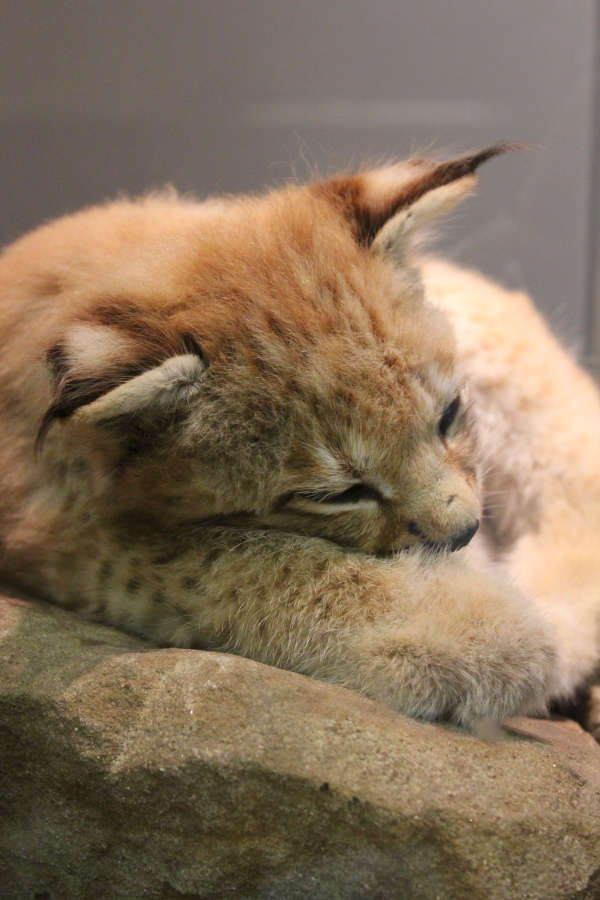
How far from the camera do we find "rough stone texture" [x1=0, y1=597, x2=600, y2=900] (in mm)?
1684

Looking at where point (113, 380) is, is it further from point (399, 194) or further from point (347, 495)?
point (399, 194)

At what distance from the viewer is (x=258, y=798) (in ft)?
5.66

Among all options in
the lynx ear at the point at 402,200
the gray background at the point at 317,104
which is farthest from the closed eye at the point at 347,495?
the gray background at the point at 317,104

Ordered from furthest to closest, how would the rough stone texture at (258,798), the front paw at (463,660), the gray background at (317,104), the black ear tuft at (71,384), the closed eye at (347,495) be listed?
the gray background at (317,104) → the closed eye at (347,495) → the front paw at (463,660) → the black ear tuft at (71,384) → the rough stone texture at (258,798)

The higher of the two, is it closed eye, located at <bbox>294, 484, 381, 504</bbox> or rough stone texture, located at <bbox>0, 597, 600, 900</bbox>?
closed eye, located at <bbox>294, 484, 381, 504</bbox>

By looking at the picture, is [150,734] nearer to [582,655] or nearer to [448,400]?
[448,400]

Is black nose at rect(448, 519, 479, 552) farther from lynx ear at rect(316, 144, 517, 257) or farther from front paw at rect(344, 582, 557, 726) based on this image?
lynx ear at rect(316, 144, 517, 257)

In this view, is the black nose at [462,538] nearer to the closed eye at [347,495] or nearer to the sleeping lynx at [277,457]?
the sleeping lynx at [277,457]

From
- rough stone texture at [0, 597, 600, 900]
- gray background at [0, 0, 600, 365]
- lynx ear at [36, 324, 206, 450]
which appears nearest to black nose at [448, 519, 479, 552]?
rough stone texture at [0, 597, 600, 900]

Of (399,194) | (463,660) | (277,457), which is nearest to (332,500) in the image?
(277,457)

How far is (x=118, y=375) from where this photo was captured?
200cm

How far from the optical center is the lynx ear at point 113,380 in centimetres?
194

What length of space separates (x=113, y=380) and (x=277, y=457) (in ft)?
1.37

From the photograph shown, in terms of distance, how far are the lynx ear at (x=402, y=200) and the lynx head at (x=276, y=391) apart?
0.04 meters
